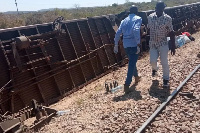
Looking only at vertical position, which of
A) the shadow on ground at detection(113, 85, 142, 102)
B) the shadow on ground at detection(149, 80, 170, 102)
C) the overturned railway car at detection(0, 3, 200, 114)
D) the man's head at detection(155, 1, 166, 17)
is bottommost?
the shadow on ground at detection(149, 80, 170, 102)

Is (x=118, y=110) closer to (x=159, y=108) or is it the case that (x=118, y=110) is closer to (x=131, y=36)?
(x=159, y=108)

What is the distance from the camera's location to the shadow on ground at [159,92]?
6.16 meters

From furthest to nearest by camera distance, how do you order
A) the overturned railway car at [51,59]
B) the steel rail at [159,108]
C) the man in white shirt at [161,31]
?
the overturned railway car at [51,59] < the man in white shirt at [161,31] < the steel rail at [159,108]

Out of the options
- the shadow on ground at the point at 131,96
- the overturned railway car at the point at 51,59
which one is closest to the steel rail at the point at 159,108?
the shadow on ground at the point at 131,96

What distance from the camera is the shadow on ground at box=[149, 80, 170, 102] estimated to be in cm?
616

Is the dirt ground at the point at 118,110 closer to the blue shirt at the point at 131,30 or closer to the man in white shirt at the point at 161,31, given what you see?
the man in white shirt at the point at 161,31

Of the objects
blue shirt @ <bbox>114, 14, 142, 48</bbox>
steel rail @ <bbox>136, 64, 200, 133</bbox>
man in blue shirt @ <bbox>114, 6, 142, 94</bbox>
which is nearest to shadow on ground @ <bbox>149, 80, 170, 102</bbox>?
steel rail @ <bbox>136, 64, 200, 133</bbox>

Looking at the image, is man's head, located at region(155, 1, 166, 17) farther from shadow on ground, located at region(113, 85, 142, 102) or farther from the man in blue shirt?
shadow on ground, located at region(113, 85, 142, 102)

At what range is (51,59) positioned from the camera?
868 cm

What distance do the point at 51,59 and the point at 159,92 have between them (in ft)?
13.4

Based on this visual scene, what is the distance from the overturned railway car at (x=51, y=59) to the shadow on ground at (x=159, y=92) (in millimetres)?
3358

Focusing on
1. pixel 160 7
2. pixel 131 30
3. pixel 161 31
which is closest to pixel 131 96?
pixel 131 30

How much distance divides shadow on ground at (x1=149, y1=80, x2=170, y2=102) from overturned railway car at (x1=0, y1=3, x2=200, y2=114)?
3358mm

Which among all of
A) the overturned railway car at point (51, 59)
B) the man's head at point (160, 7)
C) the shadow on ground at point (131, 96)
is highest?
the man's head at point (160, 7)
